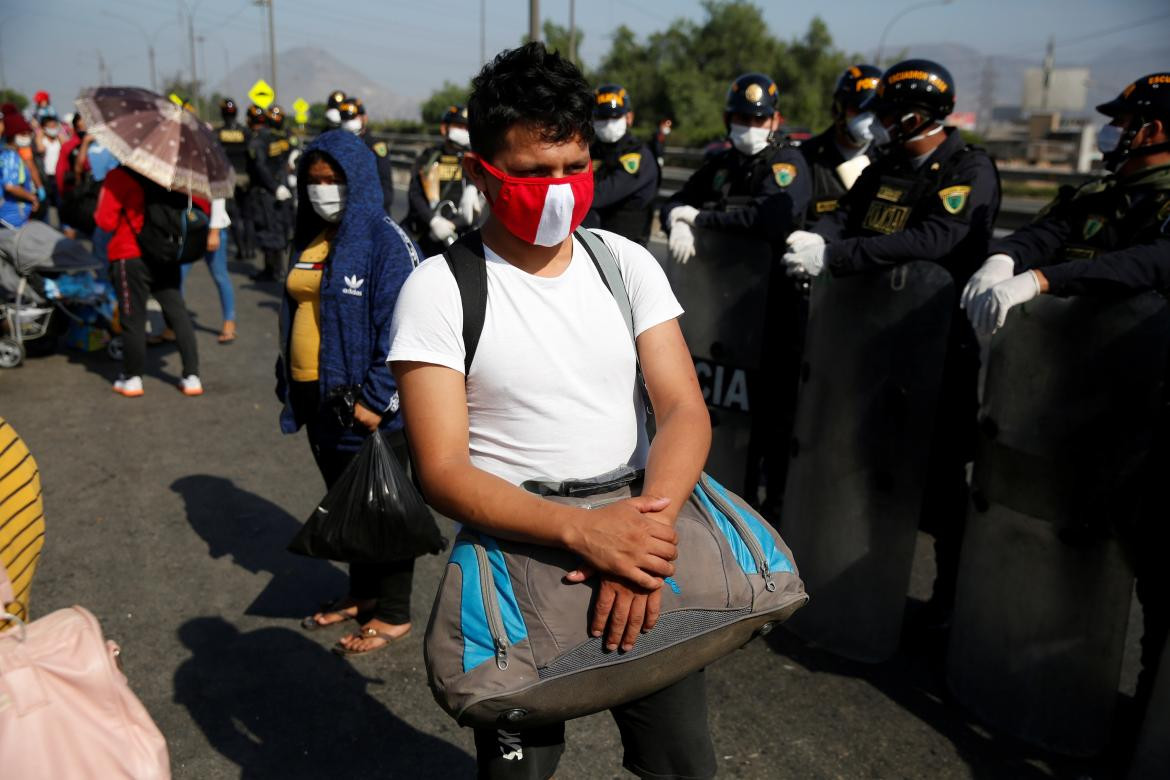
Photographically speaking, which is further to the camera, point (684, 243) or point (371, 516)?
point (684, 243)

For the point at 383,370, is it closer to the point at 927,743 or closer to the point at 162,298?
the point at 927,743

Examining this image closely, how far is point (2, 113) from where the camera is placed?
12555 millimetres

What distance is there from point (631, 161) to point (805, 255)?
336cm

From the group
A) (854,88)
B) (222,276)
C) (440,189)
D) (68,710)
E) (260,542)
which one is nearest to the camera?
(68,710)

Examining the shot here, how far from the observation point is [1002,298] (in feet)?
9.76

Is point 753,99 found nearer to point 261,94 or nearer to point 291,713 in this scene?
point 291,713

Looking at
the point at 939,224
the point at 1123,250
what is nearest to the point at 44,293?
→ the point at 939,224

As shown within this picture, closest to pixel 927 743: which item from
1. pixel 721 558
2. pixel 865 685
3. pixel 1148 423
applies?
pixel 865 685

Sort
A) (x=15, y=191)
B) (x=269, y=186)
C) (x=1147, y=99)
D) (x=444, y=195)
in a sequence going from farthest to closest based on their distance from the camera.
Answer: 1. (x=269, y=186)
2. (x=15, y=191)
3. (x=444, y=195)
4. (x=1147, y=99)

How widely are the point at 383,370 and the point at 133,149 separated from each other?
3791 millimetres

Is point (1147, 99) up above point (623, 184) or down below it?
above

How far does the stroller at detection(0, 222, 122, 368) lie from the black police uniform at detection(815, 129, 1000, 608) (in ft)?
21.8

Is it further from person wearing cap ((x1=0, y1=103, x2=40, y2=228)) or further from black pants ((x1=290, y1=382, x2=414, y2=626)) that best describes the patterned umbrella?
black pants ((x1=290, y1=382, x2=414, y2=626))

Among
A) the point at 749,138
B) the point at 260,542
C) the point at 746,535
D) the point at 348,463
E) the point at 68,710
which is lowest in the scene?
the point at 260,542
